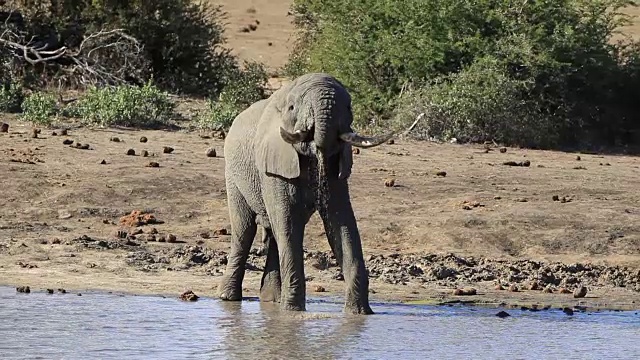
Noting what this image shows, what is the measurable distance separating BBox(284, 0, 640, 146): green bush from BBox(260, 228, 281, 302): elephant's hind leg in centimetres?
733

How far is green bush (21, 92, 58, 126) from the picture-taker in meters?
15.1

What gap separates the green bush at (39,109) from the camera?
49.7 ft

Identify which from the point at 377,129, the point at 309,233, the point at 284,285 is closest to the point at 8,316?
the point at 284,285

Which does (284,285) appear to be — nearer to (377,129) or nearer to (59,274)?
(59,274)

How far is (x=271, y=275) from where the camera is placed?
9.89m

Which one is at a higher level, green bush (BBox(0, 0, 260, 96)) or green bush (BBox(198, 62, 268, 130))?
green bush (BBox(0, 0, 260, 96))

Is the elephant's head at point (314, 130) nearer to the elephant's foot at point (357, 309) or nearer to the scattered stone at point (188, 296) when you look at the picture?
the elephant's foot at point (357, 309)

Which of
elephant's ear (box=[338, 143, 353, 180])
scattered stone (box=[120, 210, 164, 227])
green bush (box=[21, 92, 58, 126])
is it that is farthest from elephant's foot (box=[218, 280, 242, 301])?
green bush (box=[21, 92, 58, 126])

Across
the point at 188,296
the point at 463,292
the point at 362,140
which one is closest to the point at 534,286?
the point at 463,292

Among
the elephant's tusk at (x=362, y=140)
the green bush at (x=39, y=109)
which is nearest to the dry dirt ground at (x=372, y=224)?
the green bush at (x=39, y=109)

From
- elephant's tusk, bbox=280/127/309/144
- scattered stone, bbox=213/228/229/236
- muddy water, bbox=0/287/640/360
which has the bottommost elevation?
muddy water, bbox=0/287/640/360

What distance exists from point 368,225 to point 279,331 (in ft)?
11.7

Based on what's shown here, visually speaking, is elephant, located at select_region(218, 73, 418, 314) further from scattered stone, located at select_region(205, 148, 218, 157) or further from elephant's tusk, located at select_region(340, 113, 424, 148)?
scattered stone, located at select_region(205, 148, 218, 157)

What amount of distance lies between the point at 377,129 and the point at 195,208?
5.16 meters
